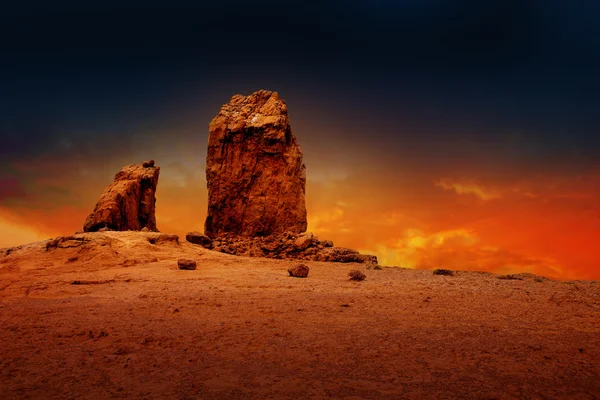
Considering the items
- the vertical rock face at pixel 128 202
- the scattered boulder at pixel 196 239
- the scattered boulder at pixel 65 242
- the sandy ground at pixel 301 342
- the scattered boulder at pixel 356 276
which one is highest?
the vertical rock face at pixel 128 202

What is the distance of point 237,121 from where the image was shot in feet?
97.7

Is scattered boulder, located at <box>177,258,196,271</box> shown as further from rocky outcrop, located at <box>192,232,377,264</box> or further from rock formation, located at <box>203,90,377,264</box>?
rock formation, located at <box>203,90,377,264</box>

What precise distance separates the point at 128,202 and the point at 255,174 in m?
9.67

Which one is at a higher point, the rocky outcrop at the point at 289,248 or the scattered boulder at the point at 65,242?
the rocky outcrop at the point at 289,248

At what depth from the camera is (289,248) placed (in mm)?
23297

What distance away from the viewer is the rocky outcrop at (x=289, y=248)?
72.8ft

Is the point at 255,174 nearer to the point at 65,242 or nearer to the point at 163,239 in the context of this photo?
the point at 163,239

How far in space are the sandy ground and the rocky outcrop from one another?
12.4m

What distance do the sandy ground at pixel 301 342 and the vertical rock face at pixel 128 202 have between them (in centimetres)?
1595

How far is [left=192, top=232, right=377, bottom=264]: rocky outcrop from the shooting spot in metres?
22.2

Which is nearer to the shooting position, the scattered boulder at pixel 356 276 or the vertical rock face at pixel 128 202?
the scattered boulder at pixel 356 276

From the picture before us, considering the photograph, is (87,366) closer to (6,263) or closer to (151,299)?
(151,299)

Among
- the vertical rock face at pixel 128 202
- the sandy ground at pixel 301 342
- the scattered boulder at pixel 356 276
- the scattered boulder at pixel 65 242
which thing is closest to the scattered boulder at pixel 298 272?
the scattered boulder at pixel 356 276

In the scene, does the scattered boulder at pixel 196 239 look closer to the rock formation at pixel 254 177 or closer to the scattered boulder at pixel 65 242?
the rock formation at pixel 254 177
